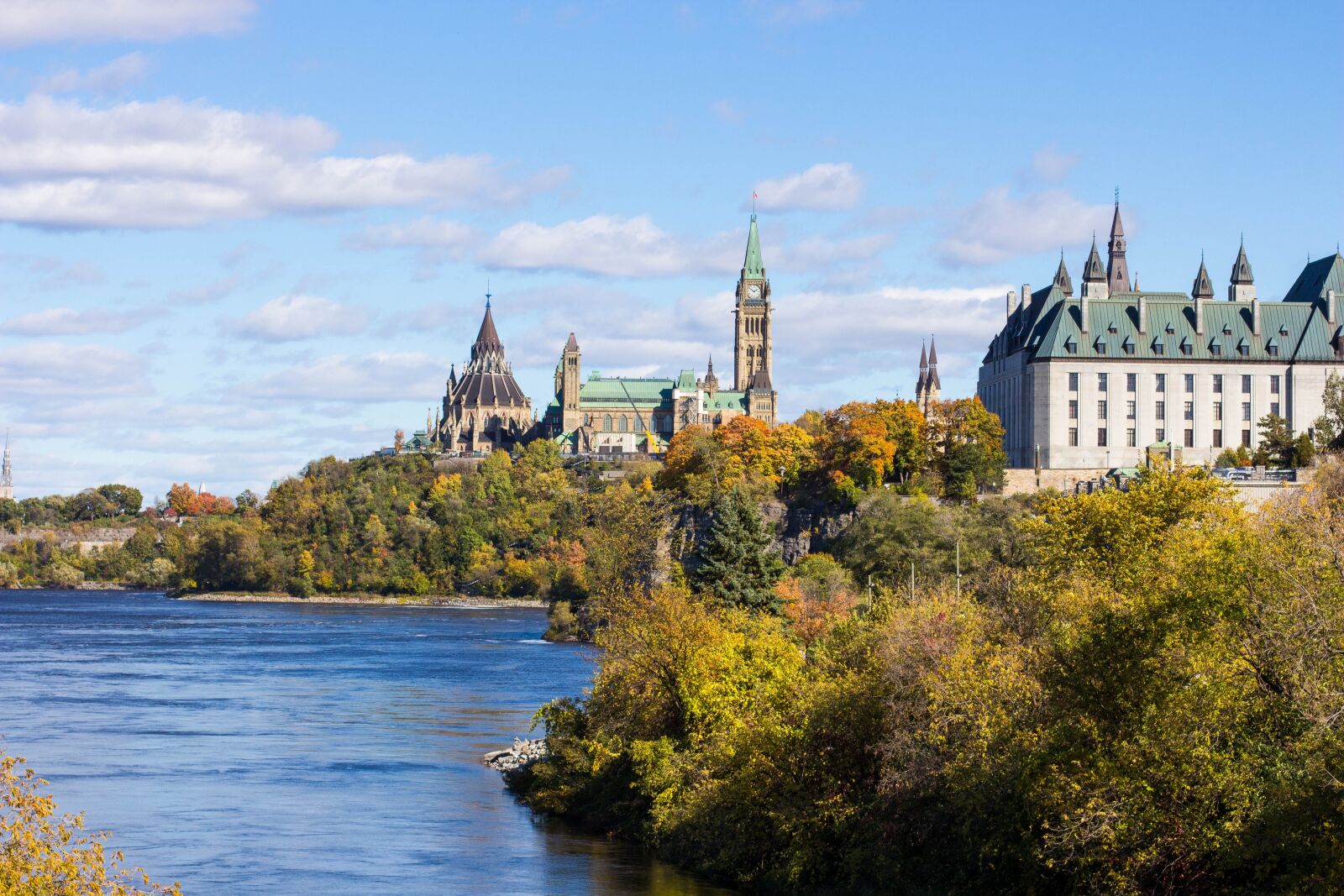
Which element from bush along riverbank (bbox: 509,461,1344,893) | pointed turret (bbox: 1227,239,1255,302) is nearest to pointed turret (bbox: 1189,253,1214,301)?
pointed turret (bbox: 1227,239,1255,302)

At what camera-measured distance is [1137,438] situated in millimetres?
A: 109062

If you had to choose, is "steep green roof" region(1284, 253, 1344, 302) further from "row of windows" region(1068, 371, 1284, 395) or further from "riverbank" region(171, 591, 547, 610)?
"riverbank" region(171, 591, 547, 610)

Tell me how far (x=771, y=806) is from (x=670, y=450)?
305ft

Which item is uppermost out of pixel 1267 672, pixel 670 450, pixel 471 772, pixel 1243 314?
pixel 1243 314

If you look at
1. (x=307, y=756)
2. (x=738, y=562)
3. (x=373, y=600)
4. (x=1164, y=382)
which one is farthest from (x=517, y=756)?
(x=373, y=600)

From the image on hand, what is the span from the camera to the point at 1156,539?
43.5 m

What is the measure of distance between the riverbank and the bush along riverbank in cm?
10471

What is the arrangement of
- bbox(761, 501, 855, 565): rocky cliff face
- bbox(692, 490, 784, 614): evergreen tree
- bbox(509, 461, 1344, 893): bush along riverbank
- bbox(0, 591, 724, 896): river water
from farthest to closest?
1. bbox(761, 501, 855, 565): rocky cliff face
2. bbox(692, 490, 784, 614): evergreen tree
3. bbox(0, 591, 724, 896): river water
4. bbox(509, 461, 1344, 893): bush along riverbank

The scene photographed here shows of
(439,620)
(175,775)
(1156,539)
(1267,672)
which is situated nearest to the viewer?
(1267,672)

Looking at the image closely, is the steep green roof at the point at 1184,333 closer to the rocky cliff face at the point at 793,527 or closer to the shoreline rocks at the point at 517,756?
the rocky cliff face at the point at 793,527

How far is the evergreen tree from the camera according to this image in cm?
6253

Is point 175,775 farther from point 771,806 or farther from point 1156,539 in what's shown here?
point 1156,539

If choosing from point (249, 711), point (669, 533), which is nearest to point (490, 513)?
point (669, 533)

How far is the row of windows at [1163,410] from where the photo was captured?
10881 centimetres
